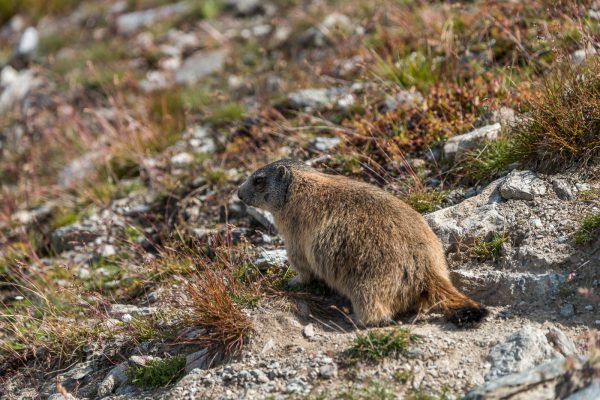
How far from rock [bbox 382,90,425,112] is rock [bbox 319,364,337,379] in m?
4.55

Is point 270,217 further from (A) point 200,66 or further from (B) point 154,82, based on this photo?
(A) point 200,66

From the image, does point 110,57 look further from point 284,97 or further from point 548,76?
point 548,76

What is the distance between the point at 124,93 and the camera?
14.3 meters

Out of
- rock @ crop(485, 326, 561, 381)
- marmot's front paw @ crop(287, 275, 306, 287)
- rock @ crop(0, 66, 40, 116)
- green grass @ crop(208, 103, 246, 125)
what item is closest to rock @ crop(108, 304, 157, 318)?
marmot's front paw @ crop(287, 275, 306, 287)

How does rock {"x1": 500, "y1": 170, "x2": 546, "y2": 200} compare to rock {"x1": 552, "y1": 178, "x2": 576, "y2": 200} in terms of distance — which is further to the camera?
rock {"x1": 500, "y1": 170, "x2": 546, "y2": 200}

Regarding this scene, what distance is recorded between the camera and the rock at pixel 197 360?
6.99m

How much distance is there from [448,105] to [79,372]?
223 inches

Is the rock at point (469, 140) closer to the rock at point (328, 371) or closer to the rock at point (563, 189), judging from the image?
the rock at point (563, 189)

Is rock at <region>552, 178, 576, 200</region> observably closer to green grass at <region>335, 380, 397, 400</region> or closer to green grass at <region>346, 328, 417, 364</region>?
green grass at <region>346, 328, 417, 364</region>

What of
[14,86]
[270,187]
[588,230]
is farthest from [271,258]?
[14,86]

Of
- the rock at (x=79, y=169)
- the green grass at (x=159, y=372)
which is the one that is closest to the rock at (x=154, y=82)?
the rock at (x=79, y=169)

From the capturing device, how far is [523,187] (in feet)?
24.9

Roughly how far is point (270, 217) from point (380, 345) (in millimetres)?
3424

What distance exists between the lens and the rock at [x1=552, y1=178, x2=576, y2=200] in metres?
7.42
